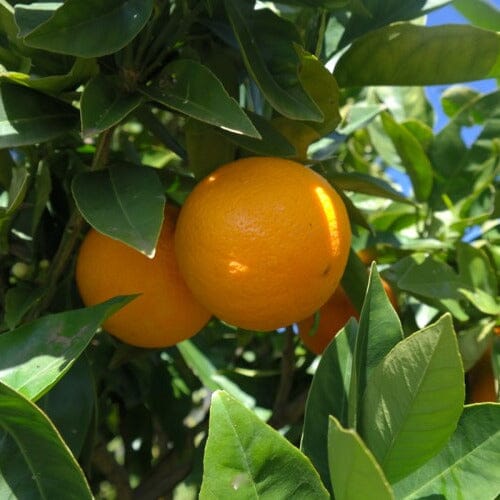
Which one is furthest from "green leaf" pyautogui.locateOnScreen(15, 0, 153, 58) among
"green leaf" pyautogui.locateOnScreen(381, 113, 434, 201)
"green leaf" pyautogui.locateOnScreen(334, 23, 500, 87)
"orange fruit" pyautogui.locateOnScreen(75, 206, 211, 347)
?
"green leaf" pyautogui.locateOnScreen(381, 113, 434, 201)

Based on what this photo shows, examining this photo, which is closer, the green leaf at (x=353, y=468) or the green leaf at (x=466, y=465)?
the green leaf at (x=353, y=468)

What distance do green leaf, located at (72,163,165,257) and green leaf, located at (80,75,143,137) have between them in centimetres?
8

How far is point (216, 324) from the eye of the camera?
1.71 m

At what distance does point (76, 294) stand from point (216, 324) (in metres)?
0.45

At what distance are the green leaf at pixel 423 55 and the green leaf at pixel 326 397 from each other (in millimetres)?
442

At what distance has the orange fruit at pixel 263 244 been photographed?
1.01 metres

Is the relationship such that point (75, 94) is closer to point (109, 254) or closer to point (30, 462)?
point (109, 254)

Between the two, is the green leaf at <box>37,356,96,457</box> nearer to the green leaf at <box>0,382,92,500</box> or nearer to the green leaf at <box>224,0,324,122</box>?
the green leaf at <box>0,382,92,500</box>

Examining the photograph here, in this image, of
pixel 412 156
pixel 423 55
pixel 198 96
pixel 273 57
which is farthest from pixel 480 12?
pixel 198 96

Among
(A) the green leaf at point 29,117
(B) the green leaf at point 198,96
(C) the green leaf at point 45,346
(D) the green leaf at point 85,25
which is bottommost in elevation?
(C) the green leaf at point 45,346

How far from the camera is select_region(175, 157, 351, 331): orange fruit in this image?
39.9 inches

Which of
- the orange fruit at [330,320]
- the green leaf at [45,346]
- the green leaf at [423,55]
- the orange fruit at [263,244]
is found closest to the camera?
the green leaf at [45,346]

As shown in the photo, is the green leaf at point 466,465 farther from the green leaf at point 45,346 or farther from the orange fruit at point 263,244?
the green leaf at point 45,346

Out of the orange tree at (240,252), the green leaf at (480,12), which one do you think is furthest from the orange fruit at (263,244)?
the green leaf at (480,12)
